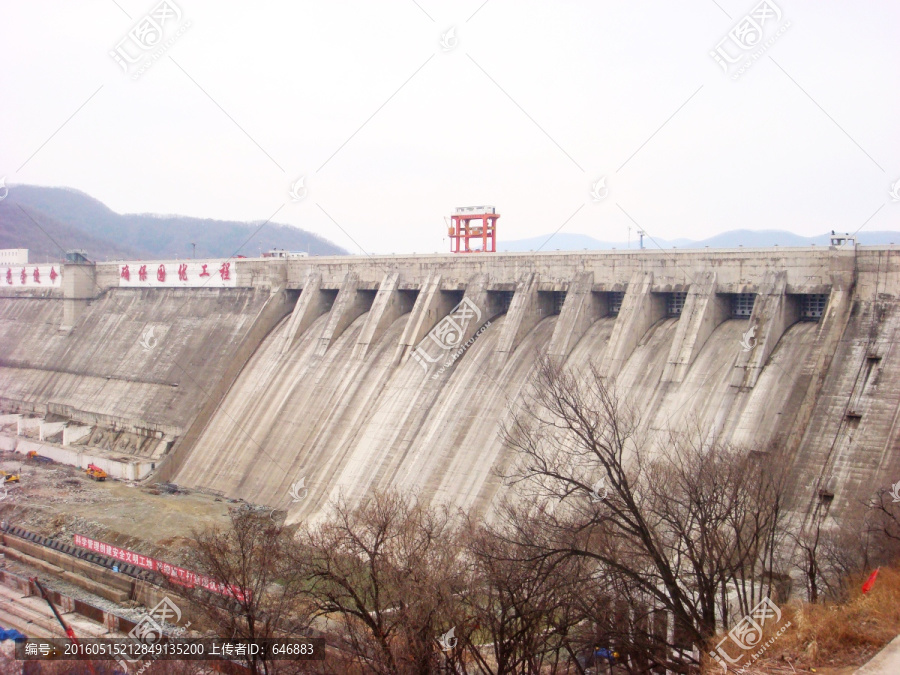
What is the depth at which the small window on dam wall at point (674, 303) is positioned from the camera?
24.8 metres

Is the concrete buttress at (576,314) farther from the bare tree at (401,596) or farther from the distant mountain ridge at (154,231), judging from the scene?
the distant mountain ridge at (154,231)

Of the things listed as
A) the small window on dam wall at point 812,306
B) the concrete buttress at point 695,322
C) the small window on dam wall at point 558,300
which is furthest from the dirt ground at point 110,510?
the small window on dam wall at point 812,306

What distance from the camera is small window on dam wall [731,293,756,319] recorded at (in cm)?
2319

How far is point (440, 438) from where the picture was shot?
25172 millimetres

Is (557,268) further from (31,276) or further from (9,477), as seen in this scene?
(31,276)

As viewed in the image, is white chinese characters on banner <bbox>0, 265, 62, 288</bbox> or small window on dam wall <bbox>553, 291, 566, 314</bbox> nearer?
small window on dam wall <bbox>553, 291, 566, 314</bbox>

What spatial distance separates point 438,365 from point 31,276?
3256 centimetres

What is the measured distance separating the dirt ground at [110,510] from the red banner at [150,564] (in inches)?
17.7

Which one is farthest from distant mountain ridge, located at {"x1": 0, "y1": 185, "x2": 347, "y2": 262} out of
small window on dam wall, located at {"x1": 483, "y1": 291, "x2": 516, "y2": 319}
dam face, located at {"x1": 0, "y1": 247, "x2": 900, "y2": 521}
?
small window on dam wall, located at {"x1": 483, "y1": 291, "x2": 516, "y2": 319}

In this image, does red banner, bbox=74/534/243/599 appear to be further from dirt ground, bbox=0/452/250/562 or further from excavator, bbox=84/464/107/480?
excavator, bbox=84/464/107/480

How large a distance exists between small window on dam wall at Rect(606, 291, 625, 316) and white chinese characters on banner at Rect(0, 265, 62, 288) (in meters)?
33.4

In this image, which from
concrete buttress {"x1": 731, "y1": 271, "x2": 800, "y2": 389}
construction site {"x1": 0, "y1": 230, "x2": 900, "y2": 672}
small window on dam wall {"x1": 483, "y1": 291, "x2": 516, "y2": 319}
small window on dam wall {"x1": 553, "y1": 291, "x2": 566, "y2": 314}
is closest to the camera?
construction site {"x1": 0, "y1": 230, "x2": 900, "y2": 672}

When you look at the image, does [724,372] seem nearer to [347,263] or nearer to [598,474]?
[598,474]

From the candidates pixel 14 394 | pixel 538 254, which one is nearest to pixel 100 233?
pixel 14 394
